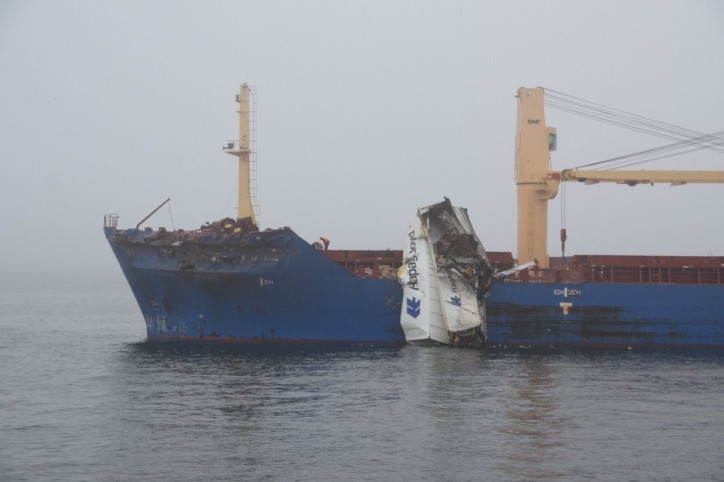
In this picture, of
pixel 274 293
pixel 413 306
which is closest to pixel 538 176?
pixel 413 306

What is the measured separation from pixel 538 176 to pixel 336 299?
10.2 metres

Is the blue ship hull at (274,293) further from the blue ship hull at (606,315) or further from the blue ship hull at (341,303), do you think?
the blue ship hull at (606,315)

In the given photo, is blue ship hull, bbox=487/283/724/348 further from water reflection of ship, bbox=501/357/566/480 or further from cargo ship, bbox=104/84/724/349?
water reflection of ship, bbox=501/357/566/480

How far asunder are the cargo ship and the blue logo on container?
7 cm

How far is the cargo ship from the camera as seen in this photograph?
1240 inches

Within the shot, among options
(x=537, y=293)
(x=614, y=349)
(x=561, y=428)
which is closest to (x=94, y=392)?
(x=561, y=428)

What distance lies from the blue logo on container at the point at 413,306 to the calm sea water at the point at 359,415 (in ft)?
4.28

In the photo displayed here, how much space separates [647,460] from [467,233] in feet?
49.9

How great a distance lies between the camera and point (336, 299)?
31.9 metres

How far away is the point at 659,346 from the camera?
1281 inches

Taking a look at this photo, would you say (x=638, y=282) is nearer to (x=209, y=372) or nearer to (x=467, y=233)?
(x=467, y=233)

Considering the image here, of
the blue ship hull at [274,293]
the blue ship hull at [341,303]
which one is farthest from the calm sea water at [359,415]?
the blue ship hull at [341,303]

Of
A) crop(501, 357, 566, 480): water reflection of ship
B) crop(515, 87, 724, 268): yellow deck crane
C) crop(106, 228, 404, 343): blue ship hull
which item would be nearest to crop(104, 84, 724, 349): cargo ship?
crop(106, 228, 404, 343): blue ship hull

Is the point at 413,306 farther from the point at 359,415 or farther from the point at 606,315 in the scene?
the point at 359,415
